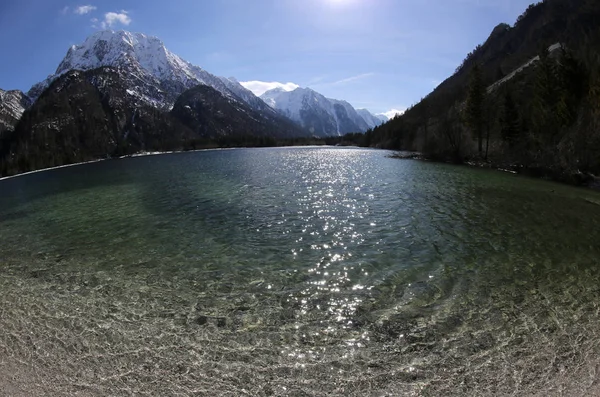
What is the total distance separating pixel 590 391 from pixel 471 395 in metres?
2.77

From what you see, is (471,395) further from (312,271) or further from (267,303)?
(312,271)

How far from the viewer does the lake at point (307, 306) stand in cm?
852

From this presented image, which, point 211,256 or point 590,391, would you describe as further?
point 211,256

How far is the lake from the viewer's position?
27.9 feet

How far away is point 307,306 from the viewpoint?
12.4 metres

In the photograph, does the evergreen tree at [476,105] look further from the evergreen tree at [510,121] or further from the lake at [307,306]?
the lake at [307,306]

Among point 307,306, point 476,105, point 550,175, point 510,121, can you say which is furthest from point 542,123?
point 307,306

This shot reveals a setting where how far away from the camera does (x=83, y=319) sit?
462 inches

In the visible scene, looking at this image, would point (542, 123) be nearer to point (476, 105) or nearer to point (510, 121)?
point (510, 121)

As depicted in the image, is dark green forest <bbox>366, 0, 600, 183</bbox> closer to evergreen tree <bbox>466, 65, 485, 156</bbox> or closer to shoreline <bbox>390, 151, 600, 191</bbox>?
evergreen tree <bbox>466, 65, 485, 156</bbox>

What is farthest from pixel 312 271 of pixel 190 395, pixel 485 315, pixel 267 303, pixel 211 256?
pixel 190 395

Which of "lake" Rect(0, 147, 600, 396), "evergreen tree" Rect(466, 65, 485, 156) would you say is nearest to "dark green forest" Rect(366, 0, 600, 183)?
"evergreen tree" Rect(466, 65, 485, 156)

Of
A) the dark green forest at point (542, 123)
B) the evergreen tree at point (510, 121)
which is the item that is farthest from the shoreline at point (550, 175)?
the evergreen tree at point (510, 121)

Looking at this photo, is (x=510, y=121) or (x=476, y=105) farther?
(x=476, y=105)
